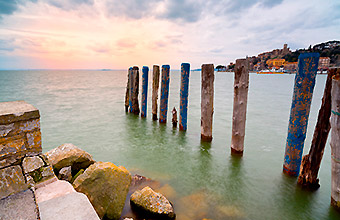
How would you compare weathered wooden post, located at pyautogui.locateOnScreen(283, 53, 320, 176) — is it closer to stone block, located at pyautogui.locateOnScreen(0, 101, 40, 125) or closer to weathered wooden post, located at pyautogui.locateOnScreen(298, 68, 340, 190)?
weathered wooden post, located at pyautogui.locateOnScreen(298, 68, 340, 190)

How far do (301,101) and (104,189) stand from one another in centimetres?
421

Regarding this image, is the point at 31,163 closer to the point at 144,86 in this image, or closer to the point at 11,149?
the point at 11,149

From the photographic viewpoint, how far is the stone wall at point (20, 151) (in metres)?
2.34

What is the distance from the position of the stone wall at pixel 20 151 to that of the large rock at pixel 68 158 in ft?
5.47

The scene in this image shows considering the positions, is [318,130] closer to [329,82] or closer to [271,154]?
[329,82]

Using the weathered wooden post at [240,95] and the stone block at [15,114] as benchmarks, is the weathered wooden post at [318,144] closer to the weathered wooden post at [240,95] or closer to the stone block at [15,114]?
the weathered wooden post at [240,95]

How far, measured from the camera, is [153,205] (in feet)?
11.5

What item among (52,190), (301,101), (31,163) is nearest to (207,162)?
(301,101)

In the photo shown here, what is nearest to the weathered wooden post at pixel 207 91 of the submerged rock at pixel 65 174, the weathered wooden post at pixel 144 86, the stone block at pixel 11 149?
the weathered wooden post at pixel 144 86

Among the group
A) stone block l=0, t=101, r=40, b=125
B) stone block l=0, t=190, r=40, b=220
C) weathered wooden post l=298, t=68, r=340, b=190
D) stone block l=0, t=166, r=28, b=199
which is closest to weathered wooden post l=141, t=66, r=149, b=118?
weathered wooden post l=298, t=68, r=340, b=190

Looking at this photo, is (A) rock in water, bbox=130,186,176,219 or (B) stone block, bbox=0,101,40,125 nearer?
(B) stone block, bbox=0,101,40,125

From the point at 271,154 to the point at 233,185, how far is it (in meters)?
2.50

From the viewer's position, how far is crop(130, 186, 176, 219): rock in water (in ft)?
11.4

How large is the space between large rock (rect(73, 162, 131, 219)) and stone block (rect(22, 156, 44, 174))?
0.92 metres
